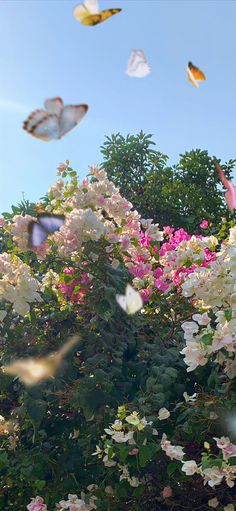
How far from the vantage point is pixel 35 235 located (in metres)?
4.30

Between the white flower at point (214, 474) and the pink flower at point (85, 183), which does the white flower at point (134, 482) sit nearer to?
the white flower at point (214, 474)

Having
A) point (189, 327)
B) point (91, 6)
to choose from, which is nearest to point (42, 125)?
point (91, 6)

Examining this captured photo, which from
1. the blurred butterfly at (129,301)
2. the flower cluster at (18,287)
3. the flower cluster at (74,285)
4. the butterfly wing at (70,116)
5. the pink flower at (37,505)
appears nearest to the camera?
the butterfly wing at (70,116)

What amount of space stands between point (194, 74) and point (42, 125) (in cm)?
74

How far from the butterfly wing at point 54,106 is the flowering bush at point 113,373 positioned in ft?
4.03

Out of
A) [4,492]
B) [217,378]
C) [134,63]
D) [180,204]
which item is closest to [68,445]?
[4,492]

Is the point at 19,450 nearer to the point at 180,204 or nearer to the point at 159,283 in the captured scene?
the point at 159,283

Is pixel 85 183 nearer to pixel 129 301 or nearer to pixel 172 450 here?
pixel 129 301

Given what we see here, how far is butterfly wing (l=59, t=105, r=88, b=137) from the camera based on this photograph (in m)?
2.81

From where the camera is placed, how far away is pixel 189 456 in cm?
370

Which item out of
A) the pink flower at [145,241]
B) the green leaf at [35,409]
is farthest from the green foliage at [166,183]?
the green leaf at [35,409]

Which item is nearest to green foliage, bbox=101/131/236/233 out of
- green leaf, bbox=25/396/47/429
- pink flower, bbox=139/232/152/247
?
pink flower, bbox=139/232/152/247

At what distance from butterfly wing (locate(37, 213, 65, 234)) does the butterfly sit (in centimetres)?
78

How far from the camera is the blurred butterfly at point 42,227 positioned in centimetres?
429
